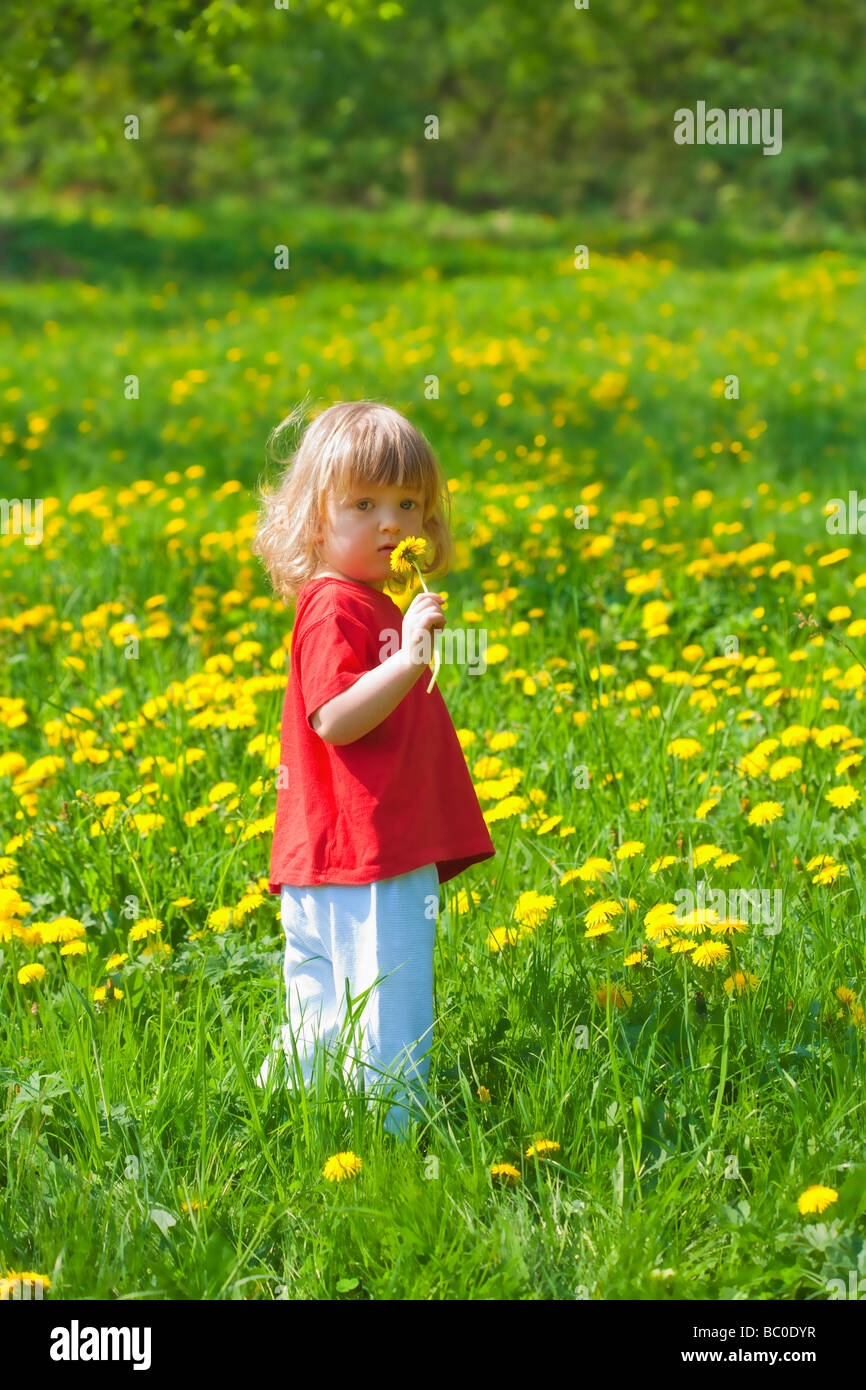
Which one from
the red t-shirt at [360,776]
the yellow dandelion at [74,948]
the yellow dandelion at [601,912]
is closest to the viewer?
the red t-shirt at [360,776]

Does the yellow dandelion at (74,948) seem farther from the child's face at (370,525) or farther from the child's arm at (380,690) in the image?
the child's face at (370,525)

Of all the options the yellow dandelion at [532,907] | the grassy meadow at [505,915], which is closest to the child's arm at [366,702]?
the grassy meadow at [505,915]

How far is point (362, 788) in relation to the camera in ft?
6.85

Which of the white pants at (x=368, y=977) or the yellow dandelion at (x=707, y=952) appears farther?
the yellow dandelion at (x=707, y=952)

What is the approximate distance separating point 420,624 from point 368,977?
596 mm

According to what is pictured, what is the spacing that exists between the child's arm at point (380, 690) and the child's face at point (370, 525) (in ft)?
0.57

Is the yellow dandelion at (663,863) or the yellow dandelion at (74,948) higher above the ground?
the yellow dandelion at (663,863)

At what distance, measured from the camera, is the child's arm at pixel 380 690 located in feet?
6.34

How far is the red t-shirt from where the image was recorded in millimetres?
2068

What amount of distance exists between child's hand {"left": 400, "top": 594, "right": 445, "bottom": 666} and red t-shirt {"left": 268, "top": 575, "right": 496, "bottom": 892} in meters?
0.14

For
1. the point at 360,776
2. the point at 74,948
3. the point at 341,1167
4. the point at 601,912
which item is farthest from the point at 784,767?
the point at 74,948

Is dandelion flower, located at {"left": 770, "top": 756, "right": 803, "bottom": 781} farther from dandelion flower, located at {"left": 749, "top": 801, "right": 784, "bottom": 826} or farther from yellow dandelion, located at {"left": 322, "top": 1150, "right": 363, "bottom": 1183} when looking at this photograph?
yellow dandelion, located at {"left": 322, "top": 1150, "right": 363, "bottom": 1183}

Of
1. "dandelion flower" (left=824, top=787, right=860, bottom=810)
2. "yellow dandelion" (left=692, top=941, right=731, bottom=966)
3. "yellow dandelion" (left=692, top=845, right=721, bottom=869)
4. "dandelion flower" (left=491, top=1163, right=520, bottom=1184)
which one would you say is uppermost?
"dandelion flower" (left=824, top=787, right=860, bottom=810)

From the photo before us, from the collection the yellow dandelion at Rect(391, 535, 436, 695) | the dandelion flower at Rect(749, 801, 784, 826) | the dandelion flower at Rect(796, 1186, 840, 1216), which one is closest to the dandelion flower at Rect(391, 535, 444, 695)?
the yellow dandelion at Rect(391, 535, 436, 695)
